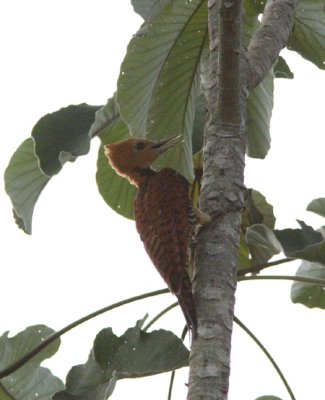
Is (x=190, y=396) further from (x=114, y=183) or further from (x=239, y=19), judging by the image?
(x=114, y=183)

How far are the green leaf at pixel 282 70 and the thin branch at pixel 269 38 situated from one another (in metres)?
0.75

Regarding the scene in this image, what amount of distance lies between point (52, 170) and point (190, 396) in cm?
151

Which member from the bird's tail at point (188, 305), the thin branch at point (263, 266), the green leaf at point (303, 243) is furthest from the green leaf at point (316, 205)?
the bird's tail at point (188, 305)

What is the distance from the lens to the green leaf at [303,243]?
3.39 meters

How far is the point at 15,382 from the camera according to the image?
12.8 ft

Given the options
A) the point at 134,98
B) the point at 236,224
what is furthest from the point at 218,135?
the point at 134,98

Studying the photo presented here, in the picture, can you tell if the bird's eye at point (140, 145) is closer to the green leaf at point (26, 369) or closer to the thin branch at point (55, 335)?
the green leaf at point (26, 369)

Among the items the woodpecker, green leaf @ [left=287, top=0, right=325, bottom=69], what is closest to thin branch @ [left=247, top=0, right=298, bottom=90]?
green leaf @ [left=287, top=0, right=325, bottom=69]

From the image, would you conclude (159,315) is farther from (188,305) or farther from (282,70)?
(282,70)

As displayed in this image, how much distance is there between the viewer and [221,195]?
354 cm

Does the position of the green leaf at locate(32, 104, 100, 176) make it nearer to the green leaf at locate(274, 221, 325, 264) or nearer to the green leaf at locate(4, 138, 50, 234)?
the green leaf at locate(4, 138, 50, 234)

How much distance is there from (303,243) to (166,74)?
1.35 metres

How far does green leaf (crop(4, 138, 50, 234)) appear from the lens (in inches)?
174

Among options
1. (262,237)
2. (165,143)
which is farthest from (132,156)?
(262,237)
